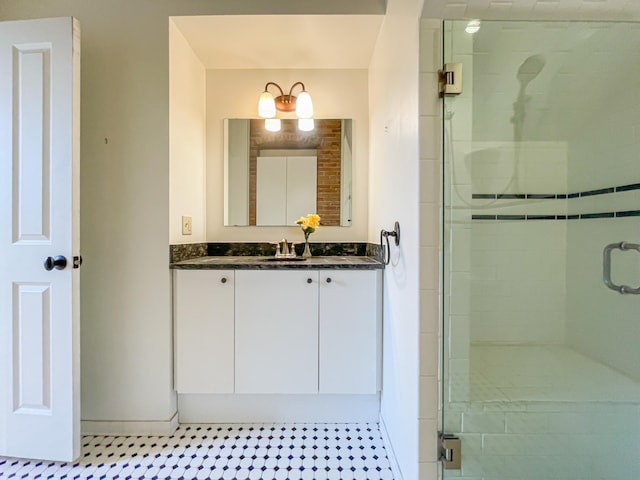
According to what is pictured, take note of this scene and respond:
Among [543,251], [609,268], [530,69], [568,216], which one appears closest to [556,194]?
[568,216]

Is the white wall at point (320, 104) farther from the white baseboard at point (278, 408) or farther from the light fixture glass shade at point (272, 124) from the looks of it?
the white baseboard at point (278, 408)

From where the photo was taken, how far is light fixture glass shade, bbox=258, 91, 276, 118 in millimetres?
2080

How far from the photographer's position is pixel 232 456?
1494 mm

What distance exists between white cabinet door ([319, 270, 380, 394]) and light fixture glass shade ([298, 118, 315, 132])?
108 cm

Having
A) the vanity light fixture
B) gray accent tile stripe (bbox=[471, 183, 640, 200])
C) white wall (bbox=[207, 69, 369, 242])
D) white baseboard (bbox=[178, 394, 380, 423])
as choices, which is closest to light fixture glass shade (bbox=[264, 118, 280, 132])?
the vanity light fixture

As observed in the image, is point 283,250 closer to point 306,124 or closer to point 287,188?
point 287,188

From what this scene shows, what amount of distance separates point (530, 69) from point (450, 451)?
165cm

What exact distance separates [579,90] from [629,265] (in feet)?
2.77

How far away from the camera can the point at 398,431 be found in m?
1.37

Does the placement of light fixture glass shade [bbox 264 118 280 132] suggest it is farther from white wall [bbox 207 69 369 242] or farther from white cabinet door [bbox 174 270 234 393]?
white cabinet door [bbox 174 270 234 393]

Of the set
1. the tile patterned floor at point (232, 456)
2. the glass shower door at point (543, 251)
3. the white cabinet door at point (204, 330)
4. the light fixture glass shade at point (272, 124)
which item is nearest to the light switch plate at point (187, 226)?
the white cabinet door at point (204, 330)

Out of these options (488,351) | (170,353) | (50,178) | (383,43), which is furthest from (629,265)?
(50,178)

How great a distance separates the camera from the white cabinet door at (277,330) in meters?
1.69

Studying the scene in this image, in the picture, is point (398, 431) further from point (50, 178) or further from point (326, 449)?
point (50, 178)
